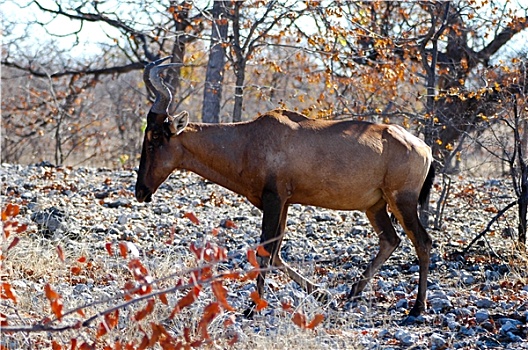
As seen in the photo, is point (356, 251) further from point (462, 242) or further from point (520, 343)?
point (520, 343)

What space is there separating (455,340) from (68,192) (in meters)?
9.11

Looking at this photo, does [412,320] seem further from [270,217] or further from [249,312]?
[270,217]

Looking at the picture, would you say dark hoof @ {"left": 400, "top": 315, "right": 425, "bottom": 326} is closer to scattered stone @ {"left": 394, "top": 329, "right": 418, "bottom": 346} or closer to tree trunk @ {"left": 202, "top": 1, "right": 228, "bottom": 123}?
scattered stone @ {"left": 394, "top": 329, "right": 418, "bottom": 346}

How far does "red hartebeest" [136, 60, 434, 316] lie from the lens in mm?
8289

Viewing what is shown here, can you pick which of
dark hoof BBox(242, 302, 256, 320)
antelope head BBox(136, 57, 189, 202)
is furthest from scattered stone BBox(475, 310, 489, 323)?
antelope head BBox(136, 57, 189, 202)

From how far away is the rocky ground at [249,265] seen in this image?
641 centimetres

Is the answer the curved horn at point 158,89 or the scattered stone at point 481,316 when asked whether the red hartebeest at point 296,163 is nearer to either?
the curved horn at point 158,89

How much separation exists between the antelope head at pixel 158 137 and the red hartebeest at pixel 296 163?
0.01m

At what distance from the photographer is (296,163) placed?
830cm

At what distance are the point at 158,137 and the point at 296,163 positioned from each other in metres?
1.50

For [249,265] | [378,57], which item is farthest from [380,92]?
[249,265]

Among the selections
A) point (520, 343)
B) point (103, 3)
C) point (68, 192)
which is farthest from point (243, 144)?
point (103, 3)

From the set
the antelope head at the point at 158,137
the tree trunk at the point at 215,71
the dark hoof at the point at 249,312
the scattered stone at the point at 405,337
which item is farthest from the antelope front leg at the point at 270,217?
the tree trunk at the point at 215,71

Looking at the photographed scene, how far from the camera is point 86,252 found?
9242 mm
